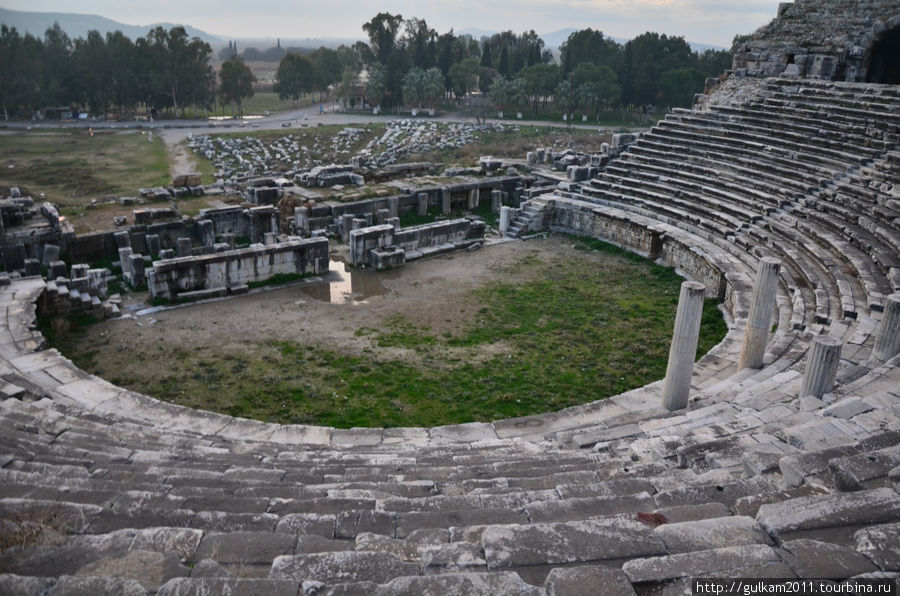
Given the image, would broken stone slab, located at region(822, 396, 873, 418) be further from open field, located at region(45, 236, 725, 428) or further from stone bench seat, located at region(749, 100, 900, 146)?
stone bench seat, located at region(749, 100, 900, 146)

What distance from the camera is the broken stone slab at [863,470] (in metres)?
5.16

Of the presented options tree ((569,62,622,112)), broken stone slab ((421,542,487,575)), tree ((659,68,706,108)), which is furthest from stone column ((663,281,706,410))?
tree ((659,68,706,108))

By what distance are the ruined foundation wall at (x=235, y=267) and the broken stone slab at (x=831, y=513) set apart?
52.2 ft

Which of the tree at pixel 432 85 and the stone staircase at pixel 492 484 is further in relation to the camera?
the tree at pixel 432 85

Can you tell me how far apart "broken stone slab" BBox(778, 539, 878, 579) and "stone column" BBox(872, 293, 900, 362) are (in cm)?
774

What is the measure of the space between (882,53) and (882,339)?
25.0 meters

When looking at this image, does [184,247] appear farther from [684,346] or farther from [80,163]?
[80,163]

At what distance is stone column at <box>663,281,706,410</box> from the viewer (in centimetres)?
1046

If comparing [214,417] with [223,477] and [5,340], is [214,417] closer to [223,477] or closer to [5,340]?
[223,477]

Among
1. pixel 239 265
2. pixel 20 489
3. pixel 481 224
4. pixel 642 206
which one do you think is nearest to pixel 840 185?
pixel 642 206

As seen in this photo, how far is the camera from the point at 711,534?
4.42 meters

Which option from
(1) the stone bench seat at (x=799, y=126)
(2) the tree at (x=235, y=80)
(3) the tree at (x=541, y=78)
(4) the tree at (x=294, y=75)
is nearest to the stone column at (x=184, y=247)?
(1) the stone bench seat at (x=799, y=126)

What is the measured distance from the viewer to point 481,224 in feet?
77.1

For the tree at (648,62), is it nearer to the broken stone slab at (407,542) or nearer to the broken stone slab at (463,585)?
the broken stone slab at (407,542)
